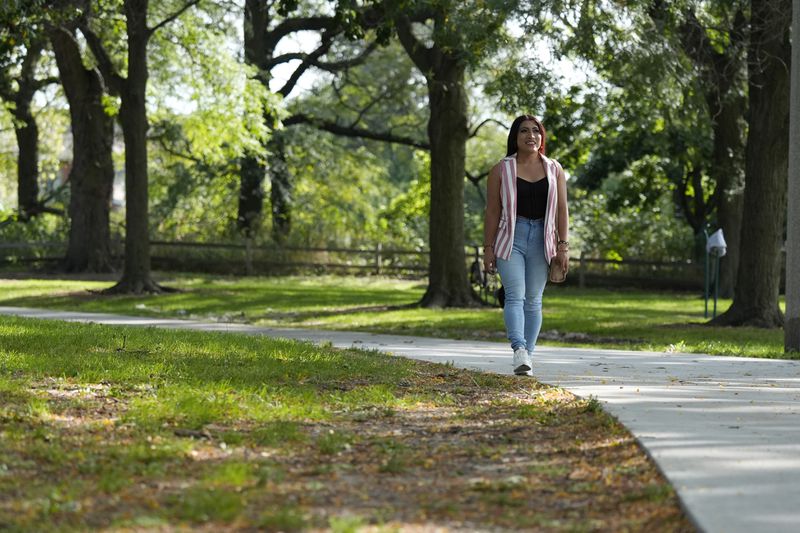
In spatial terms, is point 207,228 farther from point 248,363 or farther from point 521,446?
point 521,446

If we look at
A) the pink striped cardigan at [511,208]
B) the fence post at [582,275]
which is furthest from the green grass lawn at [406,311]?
the pink striped cardigan at [511,208]

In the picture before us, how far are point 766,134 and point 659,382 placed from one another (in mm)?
10701

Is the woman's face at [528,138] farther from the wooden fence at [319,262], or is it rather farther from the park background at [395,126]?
the wooden fence at [319,262]

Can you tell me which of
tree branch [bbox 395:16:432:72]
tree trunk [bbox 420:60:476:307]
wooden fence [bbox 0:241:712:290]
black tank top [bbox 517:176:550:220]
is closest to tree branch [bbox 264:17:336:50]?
wooden fence [bbox 0:241:712:290]

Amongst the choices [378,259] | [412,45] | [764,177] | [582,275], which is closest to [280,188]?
[378,259]

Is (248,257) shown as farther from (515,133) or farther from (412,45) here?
(515,133)

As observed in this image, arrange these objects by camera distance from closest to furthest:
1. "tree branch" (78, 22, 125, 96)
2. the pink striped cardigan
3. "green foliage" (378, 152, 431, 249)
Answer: the pink striped cardigan, "tree branch" (78, 22, 125, 96), "green foliage" (378, 152, 431, 249)

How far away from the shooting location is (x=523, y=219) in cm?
1001

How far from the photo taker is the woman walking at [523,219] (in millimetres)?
9898

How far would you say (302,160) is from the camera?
149 ft

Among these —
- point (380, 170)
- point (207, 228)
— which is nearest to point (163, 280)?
point (207, 228)

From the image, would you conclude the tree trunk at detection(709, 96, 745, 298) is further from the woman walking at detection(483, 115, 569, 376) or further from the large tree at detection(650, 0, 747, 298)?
the woman walking at detection(483, 115, 569, 376)

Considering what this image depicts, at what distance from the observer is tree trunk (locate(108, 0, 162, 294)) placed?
88.8 feet

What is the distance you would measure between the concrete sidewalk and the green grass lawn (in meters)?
2.37
